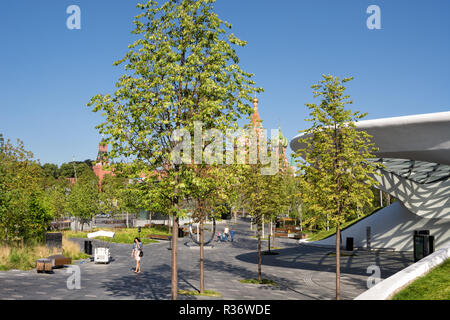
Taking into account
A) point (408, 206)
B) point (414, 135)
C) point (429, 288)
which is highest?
point (414, 135)

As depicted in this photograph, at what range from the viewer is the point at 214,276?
66.6 feet

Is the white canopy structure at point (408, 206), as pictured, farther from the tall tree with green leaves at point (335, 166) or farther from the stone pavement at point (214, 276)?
the tall tree with green leaves at point (335, 166)

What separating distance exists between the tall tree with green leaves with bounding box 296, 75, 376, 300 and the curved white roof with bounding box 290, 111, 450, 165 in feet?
15.4

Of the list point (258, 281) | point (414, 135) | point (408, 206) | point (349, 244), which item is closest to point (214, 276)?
point (258, 281)

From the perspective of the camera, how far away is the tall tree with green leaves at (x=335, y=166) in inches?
571

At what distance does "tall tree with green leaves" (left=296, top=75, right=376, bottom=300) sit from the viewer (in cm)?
1452

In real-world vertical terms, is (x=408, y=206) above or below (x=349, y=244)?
above

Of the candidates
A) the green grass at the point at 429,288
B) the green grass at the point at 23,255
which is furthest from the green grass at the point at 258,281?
the green grass at the point at 23,255

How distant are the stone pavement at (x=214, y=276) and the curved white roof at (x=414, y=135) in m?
6.91

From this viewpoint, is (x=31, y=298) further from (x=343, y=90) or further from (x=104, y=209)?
(x=104, y=209)

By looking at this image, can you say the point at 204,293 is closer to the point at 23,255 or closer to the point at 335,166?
the point at 335,166

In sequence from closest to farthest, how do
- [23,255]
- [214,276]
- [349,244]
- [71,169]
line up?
[214,276] < [23,255] < [349,244] < [71,169]

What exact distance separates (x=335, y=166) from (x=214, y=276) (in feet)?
30.1

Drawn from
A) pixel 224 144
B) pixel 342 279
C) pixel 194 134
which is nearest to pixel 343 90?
pixel 224 144
